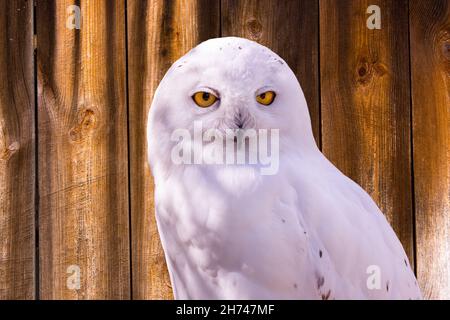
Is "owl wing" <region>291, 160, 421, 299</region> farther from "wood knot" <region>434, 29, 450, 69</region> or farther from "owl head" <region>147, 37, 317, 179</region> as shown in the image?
"wood knot" <region>434, 29, 450, 69</region>

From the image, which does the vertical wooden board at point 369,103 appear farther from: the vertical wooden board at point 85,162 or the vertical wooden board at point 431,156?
the vertical wooden board at point 85,162

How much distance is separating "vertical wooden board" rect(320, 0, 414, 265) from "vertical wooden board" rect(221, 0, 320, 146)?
0.06 feet

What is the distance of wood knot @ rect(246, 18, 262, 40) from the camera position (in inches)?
55.3

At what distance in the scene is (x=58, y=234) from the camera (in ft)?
4.61

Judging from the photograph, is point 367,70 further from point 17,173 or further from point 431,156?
point 17,173

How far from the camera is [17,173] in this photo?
142 centimetres

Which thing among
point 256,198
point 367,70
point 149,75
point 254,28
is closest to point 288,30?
point 254,28

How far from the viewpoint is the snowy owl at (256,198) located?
1.16 meters

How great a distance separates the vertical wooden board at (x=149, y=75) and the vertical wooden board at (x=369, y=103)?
0.26 meters

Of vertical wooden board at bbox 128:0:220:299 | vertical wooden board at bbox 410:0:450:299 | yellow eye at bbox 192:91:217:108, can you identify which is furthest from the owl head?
vertical wooden board at bbox 410:0:450:299

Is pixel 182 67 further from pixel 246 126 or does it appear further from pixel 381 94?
pixel 381 94

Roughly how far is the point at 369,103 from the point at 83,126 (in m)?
0.60
